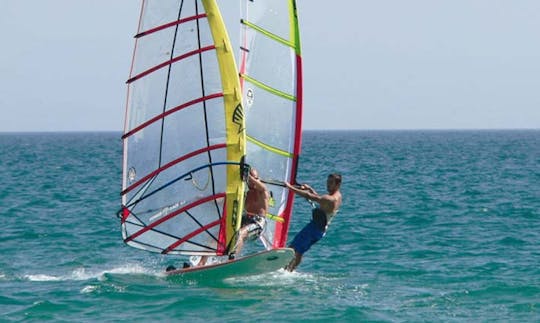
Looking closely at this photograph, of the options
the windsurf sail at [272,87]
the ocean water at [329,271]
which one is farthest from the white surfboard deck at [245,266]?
the windsurf sail at [272,87]

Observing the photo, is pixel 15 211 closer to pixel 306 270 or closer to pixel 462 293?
pixel 306 270

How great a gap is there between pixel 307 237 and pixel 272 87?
2.33 meters

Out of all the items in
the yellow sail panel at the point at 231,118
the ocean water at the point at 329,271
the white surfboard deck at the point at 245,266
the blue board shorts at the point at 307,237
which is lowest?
the ocean water at the point at 329,271

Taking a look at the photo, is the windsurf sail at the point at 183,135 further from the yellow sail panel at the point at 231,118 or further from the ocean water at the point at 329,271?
the ocean water at the point at 329,271

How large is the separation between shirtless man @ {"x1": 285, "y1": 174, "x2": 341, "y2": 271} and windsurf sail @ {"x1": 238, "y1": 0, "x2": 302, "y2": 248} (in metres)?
0.88

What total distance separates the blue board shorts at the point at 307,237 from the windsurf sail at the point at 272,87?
91 cm

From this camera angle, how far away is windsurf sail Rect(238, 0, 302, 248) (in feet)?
46.2

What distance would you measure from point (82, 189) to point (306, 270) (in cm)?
1989

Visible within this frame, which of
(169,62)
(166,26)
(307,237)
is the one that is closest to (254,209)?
(307,237)

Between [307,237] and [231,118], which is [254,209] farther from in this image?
[231,118]

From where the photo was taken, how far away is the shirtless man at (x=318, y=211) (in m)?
13.2

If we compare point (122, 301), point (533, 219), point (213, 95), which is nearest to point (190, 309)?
point (122, 301)

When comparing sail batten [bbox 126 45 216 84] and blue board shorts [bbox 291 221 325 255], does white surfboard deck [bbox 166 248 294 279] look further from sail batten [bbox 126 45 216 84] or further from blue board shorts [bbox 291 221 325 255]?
sail batten [bbox 126 45 216 84]

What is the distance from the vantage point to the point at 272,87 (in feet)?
46.8
